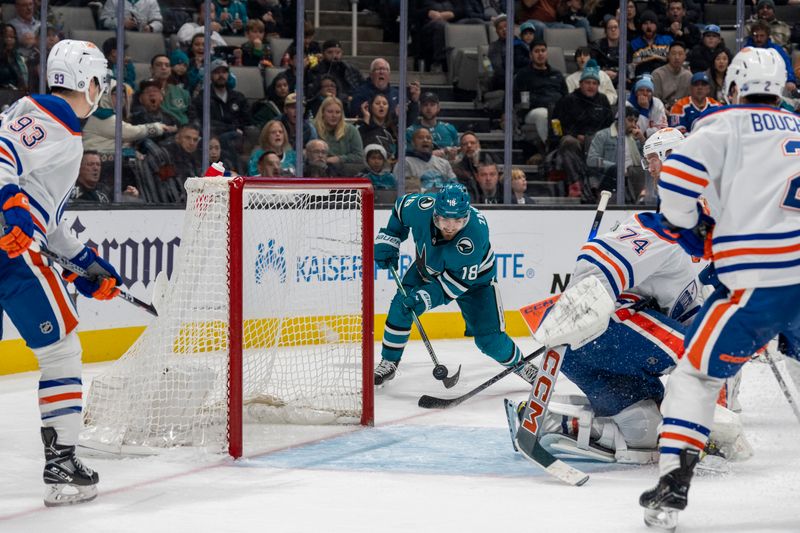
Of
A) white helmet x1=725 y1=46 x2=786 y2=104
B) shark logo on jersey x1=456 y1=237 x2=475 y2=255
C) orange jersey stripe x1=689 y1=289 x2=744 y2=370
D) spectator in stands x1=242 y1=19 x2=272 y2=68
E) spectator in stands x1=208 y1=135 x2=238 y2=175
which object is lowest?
shark logo on jersey x1=456 y1=237 x2=475 y2=255

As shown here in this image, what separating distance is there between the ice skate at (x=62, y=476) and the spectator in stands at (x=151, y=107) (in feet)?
9.66

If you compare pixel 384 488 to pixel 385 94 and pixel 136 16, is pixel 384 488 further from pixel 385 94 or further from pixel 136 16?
pixel 385 94

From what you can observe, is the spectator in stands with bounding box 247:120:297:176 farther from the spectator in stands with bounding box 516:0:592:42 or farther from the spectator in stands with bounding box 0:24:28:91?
the spectator in stands with bounding box 516:0:592:42

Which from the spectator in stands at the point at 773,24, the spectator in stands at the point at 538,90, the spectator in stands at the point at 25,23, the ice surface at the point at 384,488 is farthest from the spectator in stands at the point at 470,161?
the ice surface at the point at 384,488

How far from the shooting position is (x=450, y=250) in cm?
452

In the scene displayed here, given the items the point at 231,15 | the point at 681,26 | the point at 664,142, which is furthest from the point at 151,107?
the point at 681,26

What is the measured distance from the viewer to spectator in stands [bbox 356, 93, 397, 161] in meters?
6.26

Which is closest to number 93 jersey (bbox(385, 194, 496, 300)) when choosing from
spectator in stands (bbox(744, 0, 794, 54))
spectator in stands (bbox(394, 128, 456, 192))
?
spectator in stands (bbox(394, 128, 456, 192))

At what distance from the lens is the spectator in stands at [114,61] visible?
5500mm

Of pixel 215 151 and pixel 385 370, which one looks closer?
pixel 385 370

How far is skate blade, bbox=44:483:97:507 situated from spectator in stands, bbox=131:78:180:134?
2.98 meters

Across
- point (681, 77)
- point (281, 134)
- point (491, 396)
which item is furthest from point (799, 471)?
point (681, 77)

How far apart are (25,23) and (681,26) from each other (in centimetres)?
407

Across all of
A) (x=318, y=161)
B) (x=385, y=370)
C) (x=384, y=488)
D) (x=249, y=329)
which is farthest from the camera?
(x=318, y=161)
